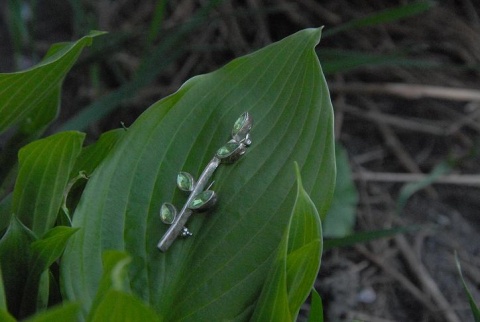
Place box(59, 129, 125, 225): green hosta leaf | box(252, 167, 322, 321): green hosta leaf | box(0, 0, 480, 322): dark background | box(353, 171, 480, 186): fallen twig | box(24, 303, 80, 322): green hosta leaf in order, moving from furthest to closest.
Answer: box(353, 171, 480, 186): fallen twig, box(0, 0, 480, 322): dark background, box(59, 129, 125, 225): green hosta leaf, box(252, 167, 322, 321): green hosta leaf, box(24, 303, 80, 322): green hosta leaf

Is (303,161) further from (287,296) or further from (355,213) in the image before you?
(355,213)

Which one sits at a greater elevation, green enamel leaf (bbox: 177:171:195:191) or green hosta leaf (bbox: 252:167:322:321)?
green enamel leaf (bbox: 177:171:195:191)

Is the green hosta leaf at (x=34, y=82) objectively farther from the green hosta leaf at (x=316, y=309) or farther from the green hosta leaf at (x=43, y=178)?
the green hosta leaf at (x=316, y=309)

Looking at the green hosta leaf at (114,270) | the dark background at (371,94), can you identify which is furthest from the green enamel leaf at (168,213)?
the dark background at (371,94)

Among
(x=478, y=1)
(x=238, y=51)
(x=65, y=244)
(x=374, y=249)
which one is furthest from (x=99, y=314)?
(x=478, y=1)

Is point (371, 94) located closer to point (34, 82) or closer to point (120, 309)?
point (34, 82)

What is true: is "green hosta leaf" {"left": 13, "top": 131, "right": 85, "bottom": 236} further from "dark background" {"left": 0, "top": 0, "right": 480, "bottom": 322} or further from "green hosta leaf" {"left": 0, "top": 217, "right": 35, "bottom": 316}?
"dark background" {"left": 0, "top": 0, "right": 480, "bottom": 322}

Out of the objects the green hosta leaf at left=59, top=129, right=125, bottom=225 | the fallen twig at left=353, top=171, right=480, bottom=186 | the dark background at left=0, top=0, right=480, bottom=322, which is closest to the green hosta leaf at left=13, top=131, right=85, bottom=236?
the green hosta leaf at left=59, top=129, right=125, bottom=225
